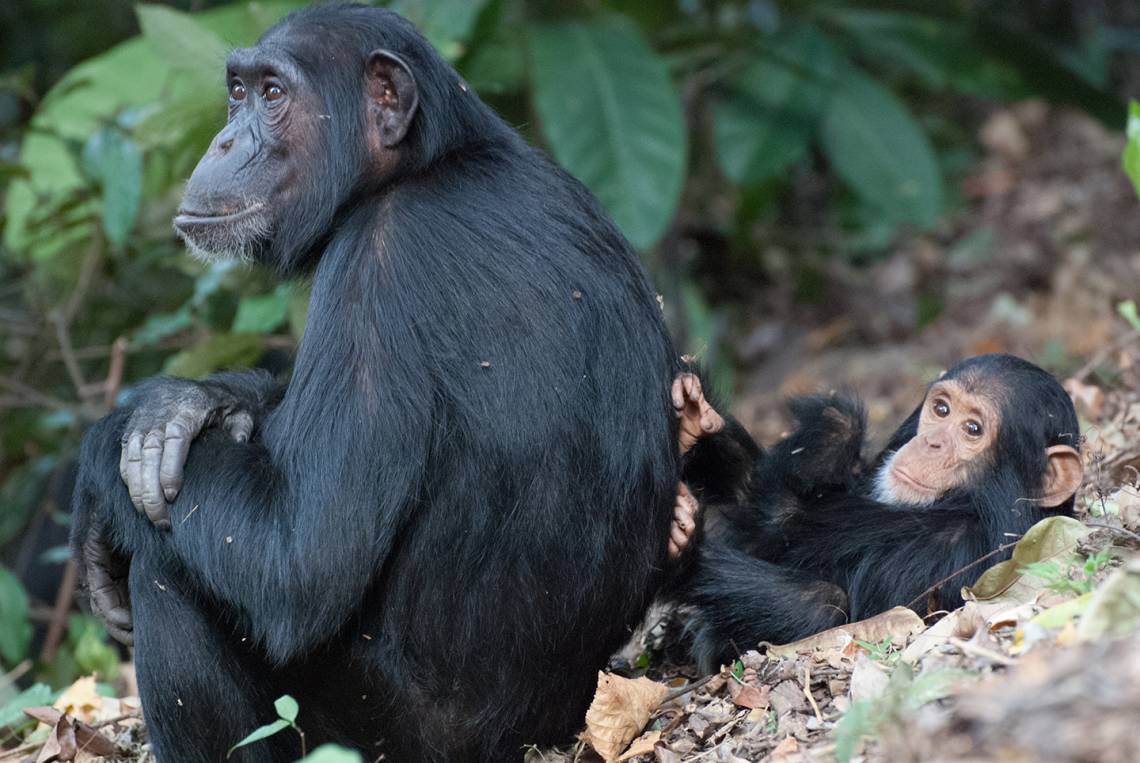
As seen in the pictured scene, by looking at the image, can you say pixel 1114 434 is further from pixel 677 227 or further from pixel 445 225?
pixel 677 227

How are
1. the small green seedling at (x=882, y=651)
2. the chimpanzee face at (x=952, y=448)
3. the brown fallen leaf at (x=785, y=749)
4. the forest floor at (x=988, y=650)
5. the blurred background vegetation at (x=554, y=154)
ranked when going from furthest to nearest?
the blurred background vegetation at (x=554, y=154)
the chimpanzee face at (x=952, y=448)
the small green seedling at (x=882, y=651)
the brown fallen leaf at (x=785, y=749)
the forest floor at (x=988, y=650)

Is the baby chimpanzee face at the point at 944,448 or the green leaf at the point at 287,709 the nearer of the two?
the green leaf at the point at 287,709

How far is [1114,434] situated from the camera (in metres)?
5.54

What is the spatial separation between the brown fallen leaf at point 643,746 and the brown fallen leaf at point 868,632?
0.48 metres

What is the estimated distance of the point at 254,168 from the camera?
4332 millimetres

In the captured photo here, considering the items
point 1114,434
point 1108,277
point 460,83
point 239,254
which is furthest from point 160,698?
point 1108,277

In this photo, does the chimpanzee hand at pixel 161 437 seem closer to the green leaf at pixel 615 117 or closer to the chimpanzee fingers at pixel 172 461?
the chimpanzee fingers at pixel 172 461

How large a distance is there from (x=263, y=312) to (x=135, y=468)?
2776 mm

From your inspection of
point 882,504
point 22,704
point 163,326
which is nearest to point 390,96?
point 882,504

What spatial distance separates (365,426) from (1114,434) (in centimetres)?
338

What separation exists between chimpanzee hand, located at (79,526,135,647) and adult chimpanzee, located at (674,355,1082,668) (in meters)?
1.80

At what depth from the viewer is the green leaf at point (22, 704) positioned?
479 cm

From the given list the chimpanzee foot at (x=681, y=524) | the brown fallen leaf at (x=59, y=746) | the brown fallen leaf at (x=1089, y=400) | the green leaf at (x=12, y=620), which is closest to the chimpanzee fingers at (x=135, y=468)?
the brown fallen leaf at (x=59, y=746)

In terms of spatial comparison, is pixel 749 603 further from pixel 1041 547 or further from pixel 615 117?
pixel 615 117
